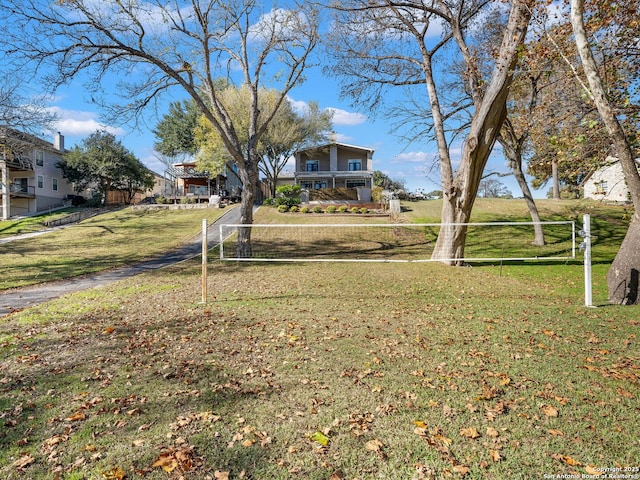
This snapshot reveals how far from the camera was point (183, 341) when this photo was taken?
17.6 feet

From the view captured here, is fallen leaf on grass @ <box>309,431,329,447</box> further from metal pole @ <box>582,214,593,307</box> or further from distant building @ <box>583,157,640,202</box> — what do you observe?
distant building @ <box>583,157,640,202</box>

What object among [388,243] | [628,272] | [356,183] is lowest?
[388,243]


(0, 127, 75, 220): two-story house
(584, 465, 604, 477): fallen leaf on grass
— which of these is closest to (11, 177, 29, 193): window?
(0, 127, 75, 220): two-story house

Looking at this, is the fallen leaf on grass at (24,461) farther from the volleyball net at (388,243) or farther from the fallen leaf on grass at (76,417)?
the volleyball net at (388,243)

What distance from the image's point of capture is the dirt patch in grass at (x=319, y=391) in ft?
9.09

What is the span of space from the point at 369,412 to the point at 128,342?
375cm

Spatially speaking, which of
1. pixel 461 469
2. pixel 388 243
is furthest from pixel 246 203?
pixel 461 469

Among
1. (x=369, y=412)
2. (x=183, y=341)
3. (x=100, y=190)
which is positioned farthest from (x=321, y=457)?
(x=100, y=190)

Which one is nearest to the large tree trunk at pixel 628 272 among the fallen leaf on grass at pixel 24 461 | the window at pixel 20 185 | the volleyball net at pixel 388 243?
the volleyball net at pixel 388 243

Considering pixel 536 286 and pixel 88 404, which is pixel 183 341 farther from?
pixel 536 286

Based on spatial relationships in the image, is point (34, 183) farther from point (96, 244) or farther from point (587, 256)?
point (587, 256)

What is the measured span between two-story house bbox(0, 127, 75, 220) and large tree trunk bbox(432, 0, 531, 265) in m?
34.9

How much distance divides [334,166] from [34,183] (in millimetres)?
30587

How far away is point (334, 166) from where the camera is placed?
1698 inches
